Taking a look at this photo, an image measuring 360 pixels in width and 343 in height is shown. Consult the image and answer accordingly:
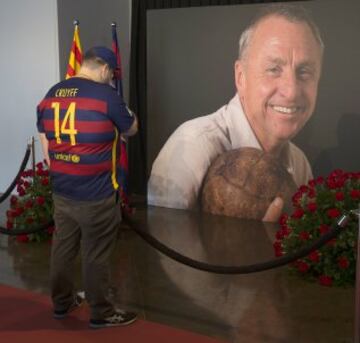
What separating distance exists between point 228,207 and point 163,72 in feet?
5.92

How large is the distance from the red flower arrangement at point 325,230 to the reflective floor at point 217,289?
0.12 metres

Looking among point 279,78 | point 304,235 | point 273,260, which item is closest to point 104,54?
point 273,260

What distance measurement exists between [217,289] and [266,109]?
93.8 inches

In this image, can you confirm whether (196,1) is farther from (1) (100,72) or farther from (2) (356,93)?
(1) (100,72)

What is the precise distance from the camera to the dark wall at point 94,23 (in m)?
6.44

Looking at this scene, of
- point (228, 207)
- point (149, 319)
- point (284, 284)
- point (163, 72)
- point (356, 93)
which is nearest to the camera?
point (149, 319)

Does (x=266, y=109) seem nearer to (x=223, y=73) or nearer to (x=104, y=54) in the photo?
(x=223, y=73)

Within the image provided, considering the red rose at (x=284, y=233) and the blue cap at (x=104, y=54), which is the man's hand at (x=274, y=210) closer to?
the red rose at (x=284, y=233)

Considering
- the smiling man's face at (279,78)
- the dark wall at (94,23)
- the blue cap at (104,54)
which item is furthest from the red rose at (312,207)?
the dark wall at (94,23)

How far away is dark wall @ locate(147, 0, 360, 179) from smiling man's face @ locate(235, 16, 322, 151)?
0.41 feet

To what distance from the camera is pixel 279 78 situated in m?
5.59

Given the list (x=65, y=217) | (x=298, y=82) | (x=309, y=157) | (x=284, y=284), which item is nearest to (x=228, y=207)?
(x=309, y=157)

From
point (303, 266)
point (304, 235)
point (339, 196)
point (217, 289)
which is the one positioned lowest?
point (217, 289)

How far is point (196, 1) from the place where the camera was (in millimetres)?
6297
